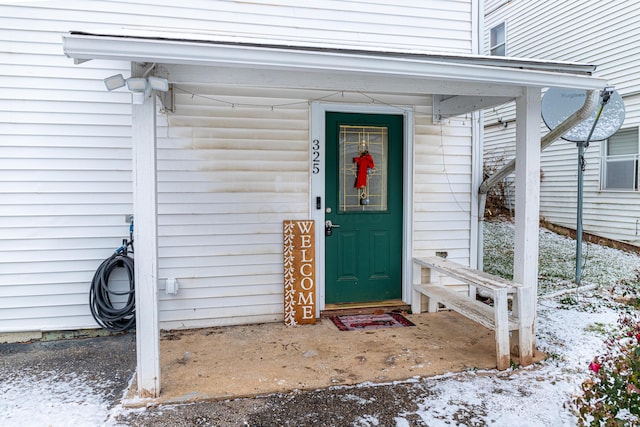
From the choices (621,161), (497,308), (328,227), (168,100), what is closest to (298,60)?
(168,100)

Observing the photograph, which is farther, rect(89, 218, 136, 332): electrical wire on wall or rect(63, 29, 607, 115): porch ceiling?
rect(89, 218, 136, 332): electrical wire on wall

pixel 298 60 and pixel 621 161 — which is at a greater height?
pixel 298 60

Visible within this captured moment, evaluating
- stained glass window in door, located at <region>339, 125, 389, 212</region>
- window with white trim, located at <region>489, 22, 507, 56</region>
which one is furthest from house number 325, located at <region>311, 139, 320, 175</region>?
window with white trim, located at <region>489, 22, 507, 56</region>

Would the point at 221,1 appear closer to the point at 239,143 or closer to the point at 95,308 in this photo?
the point at 239,143

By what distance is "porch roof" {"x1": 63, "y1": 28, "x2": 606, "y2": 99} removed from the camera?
2438 mm

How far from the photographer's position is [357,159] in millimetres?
4625

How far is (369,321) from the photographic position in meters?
4.37

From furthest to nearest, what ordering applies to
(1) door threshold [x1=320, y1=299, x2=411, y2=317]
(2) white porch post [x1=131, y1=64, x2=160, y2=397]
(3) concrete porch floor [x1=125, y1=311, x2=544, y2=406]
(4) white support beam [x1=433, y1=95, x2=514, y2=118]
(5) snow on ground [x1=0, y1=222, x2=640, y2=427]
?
(1) door threshold [x1=320, y1=299, x2=411, y2=317], (4) white support beam [x1=433, y1=95, x2=514, y2=118], (3) concrete porch floor [x1=125, y1=311, x2=544, y2=406], (2) white porch post [x1=131, y1=64, x2=160, y2=397], (5) snow on ground [x1=0, y1=222, x2=640, y2=427]

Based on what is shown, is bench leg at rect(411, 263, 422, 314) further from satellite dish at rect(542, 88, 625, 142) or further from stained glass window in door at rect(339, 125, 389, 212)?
satellite dish at rect(542, 88, 625, 142)

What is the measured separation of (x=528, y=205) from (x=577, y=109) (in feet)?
6.03

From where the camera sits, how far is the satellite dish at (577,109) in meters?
4.61

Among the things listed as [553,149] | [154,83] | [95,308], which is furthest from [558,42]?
[95,308]

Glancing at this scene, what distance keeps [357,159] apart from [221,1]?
6.64 feet

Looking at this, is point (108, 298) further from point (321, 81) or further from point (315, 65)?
point (315, 65)
